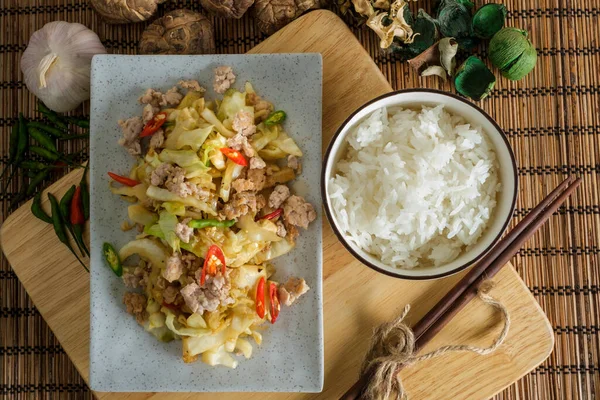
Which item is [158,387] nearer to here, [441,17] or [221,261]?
[221,261]

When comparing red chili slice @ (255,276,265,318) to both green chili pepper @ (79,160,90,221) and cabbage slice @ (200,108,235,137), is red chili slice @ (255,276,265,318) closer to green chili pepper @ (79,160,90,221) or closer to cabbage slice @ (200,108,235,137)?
cabbage slice @ (200,108,235,137)

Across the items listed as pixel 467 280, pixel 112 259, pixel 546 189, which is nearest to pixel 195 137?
pixel 112 259

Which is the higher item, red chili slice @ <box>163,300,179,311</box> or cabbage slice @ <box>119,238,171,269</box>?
cabbage slice @ <box>119,238,171,269</box>

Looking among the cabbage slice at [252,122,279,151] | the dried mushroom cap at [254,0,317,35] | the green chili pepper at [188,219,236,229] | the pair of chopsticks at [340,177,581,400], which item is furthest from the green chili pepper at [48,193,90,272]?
the pair of chopsticks at [340,177,581,400]

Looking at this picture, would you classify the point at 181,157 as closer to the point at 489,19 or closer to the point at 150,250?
the point at 150,250

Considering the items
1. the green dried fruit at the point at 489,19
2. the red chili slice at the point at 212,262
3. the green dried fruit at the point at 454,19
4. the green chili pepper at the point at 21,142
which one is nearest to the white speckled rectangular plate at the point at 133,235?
the red chili slice at the point at 212,262

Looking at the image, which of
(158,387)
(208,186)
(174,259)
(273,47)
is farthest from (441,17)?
(158,387)
